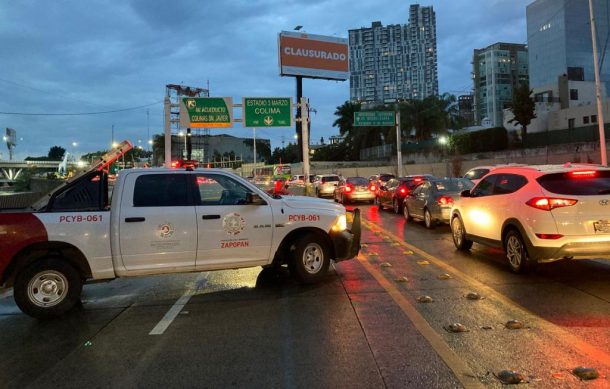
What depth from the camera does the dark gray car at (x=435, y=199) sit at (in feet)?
46.2

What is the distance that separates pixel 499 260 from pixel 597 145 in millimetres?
34876

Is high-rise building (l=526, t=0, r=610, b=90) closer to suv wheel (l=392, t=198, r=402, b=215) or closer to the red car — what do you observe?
the red car

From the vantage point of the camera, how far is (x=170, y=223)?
6820mm

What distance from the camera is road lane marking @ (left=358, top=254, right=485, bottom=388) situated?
416 centimetres

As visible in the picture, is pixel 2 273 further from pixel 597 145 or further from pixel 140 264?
pixel 597 145

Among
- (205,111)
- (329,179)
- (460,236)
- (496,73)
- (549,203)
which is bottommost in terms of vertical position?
(460,236)

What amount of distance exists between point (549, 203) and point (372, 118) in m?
41.3

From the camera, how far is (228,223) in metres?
7.12

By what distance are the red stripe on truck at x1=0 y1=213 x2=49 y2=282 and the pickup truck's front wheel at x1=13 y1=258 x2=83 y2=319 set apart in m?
0.27

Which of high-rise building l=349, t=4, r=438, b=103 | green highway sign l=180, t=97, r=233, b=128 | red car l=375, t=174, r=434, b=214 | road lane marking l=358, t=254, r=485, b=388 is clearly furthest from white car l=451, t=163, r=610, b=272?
high-rise building l=349, t=4, r=438, b=103

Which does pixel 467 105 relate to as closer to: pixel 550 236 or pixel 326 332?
pixel 550 236

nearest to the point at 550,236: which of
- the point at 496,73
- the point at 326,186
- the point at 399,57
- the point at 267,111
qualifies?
the point at 326,186

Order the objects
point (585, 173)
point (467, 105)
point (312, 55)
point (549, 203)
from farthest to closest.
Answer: point (467, 105) < point (312, 55) < point (585, 173) < point (549, 203)

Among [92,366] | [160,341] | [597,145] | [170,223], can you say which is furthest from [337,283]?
A: [597,145]
